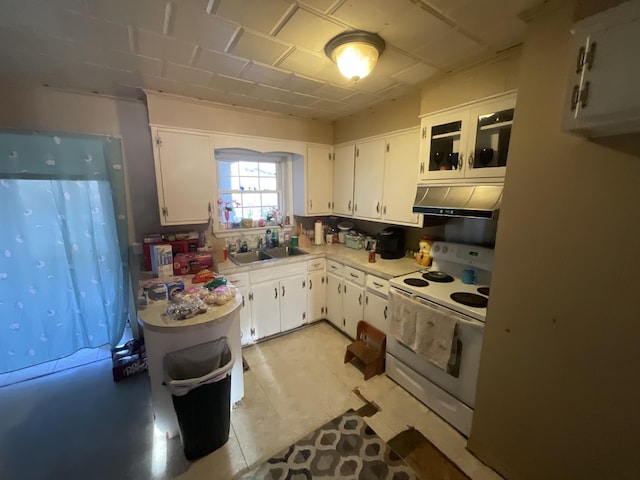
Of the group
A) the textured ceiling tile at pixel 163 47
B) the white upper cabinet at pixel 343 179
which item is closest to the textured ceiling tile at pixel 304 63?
the textured ceiling tile at pixel 163 47

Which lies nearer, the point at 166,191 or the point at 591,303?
the point at 591,303

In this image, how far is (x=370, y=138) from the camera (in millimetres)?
2809

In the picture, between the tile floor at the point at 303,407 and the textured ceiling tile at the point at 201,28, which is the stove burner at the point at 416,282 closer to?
the tile floor at the point at 303,407

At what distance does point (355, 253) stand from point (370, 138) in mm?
1307

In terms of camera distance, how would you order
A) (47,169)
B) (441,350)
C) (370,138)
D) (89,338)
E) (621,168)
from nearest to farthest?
1. (621,168)
2. (441,350)
3. (47,169)
4. (89,338)
5. (370,138)

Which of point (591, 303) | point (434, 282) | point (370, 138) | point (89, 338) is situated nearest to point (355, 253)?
point (434, 282)

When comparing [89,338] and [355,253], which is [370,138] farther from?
[89,338]

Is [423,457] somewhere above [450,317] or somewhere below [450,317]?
below

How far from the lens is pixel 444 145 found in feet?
6.95

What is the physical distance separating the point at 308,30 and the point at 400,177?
60.0 inches

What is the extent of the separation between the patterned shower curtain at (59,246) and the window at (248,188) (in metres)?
0.98

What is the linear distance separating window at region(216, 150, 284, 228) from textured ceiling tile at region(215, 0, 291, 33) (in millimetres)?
1792

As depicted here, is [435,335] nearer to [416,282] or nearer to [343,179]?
[416,282]

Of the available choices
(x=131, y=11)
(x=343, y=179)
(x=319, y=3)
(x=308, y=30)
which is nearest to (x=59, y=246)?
(x=131, y=11)
